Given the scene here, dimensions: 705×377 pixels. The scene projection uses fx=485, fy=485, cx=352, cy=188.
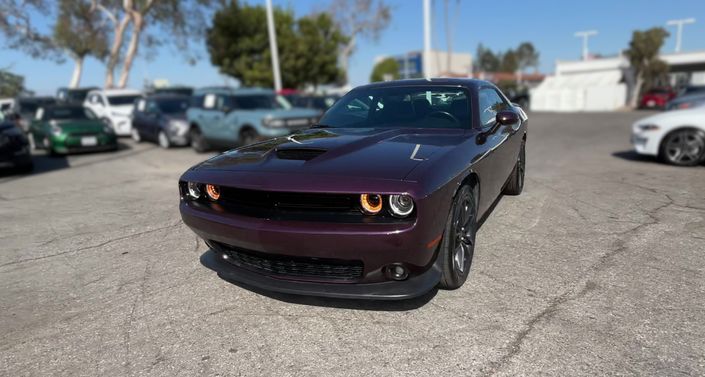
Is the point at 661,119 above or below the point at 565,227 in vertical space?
above

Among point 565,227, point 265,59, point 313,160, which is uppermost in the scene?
point 265,59

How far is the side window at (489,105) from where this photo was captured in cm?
415

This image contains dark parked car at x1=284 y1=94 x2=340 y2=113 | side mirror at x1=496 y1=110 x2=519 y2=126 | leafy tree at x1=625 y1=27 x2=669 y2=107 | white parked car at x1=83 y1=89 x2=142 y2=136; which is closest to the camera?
side mirror at x1=496 y1=110 x2=519 y2=126

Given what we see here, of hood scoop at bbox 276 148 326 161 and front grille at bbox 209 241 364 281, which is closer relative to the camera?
front grille at bbox 209 241 364 281

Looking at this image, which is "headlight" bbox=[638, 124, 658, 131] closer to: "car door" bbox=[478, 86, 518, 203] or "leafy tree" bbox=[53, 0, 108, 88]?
"car door" bbox=[478, 86, 518, 203]

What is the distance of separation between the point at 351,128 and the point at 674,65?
42.3 metres

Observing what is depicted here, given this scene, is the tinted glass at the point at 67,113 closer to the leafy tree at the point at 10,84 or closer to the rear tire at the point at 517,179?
the rear tire at the point at 517,179

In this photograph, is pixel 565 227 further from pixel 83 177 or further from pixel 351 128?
pixel 83 177

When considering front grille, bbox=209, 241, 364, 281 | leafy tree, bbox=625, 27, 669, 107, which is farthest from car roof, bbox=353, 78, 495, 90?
leafy tree, bbox=625, 27, 669, 107

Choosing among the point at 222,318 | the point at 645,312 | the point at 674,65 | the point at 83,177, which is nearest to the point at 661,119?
the point at 645,312

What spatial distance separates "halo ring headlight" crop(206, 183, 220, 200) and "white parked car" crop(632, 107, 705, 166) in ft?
25.0

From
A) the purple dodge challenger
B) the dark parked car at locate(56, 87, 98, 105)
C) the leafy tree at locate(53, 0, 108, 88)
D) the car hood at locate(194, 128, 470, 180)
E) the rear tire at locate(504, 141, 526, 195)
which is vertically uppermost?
the leafy tree at locate(53, 0, 108, 88)

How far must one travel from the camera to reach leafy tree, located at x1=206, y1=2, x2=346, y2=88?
27938mm

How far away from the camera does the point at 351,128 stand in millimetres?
4105
